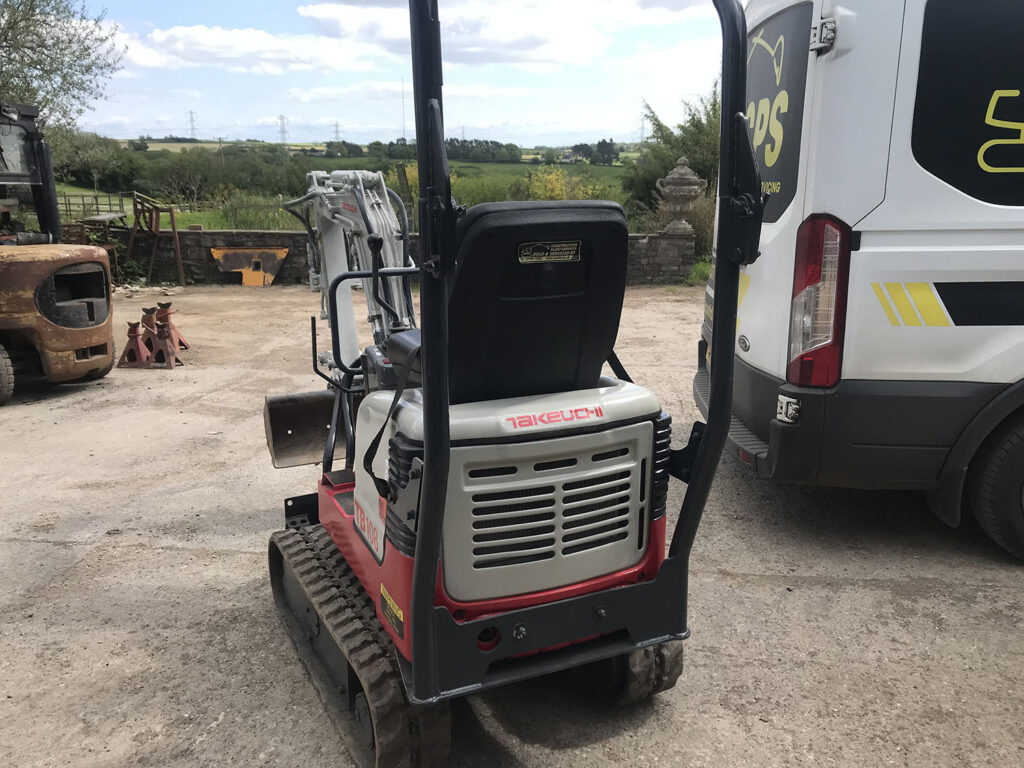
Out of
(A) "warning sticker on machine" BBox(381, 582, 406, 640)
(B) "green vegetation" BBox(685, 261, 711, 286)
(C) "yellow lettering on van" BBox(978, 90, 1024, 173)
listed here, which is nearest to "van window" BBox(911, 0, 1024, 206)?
Answer: (C) "yellow lettering on van" BBox(978, 90, 1024, 173)

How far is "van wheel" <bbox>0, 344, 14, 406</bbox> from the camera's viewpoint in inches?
270

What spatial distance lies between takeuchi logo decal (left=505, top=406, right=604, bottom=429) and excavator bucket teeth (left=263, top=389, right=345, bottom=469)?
2.24m

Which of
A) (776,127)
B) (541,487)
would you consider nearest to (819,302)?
(776,127)

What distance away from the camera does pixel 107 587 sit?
3.88 m

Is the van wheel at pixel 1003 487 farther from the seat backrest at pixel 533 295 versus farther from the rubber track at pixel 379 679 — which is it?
the rubber track at pixel 379 679

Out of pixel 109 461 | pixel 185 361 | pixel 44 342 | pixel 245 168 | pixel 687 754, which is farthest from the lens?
pixel 245 168

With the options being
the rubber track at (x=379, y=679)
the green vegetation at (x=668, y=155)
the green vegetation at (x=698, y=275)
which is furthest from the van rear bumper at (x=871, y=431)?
the green vegetation at (x=668, y=155)

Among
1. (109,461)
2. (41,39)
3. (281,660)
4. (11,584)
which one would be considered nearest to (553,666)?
(281,660)

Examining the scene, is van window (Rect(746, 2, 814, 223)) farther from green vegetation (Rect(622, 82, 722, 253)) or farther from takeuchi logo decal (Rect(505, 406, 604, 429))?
green vegetation (Rect(622, 82, 722, 253))

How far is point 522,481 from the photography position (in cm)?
232

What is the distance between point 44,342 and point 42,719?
16.4 ft

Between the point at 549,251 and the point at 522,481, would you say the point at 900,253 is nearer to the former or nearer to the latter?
the point at 549,251

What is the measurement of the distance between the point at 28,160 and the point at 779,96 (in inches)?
275

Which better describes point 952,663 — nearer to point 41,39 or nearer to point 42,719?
point 42,719
